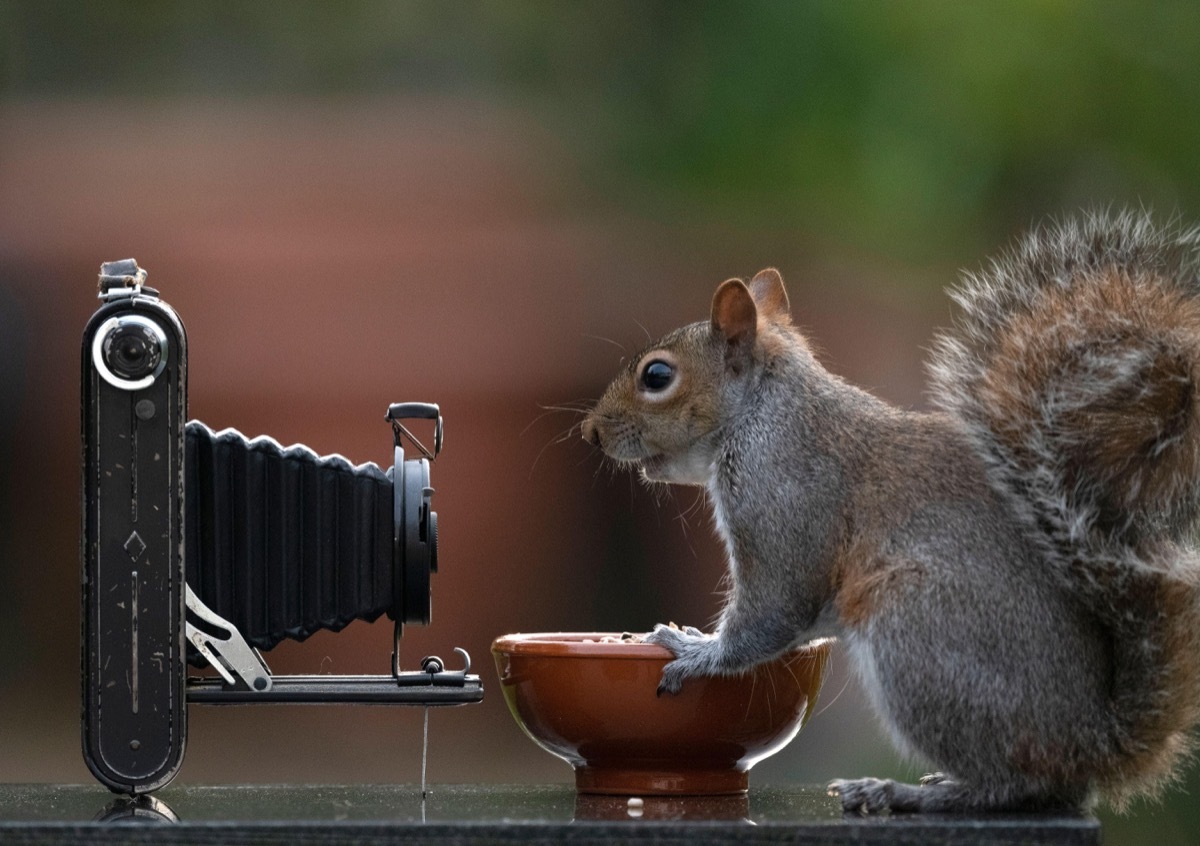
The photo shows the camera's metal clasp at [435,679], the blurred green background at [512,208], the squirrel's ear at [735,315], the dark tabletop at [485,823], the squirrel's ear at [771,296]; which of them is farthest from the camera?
the blurred green background at [512,208]

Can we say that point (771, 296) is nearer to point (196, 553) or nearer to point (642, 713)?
point (642, 713)

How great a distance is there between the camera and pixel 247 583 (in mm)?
1439

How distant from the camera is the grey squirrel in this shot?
1315 mm

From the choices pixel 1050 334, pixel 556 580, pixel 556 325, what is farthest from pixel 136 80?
pixel 1050 334

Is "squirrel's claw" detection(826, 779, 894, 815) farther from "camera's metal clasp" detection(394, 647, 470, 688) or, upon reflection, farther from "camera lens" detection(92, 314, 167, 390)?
"camera lens" detection(92, 314, 167, 390)

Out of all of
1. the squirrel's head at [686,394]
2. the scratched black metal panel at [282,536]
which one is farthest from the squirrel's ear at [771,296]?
the scratched black metal panel at [282,536]

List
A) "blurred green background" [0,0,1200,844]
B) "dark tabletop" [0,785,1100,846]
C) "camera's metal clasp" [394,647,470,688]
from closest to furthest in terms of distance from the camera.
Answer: "dark tabletop" [0,785,1100,846]
"camera's metal clasp" [394,647,470,688]
"blurred green background" [0,0,1200,844]

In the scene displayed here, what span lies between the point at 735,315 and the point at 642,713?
0.41 metres

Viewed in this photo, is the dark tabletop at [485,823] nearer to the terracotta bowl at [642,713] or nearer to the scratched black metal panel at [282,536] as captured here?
the terracotta bowl at [642,713]

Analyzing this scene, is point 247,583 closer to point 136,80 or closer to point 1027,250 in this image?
point 1027,250

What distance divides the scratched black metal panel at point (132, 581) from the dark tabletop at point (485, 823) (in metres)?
0.05

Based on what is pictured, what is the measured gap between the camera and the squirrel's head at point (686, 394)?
1557mm

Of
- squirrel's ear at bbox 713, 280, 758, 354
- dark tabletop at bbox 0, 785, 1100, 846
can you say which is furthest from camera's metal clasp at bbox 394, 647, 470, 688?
squirrel's ear at bbox 713, 280, 758, 354

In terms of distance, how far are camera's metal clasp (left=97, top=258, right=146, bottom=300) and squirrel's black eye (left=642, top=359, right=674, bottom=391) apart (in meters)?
0.50
